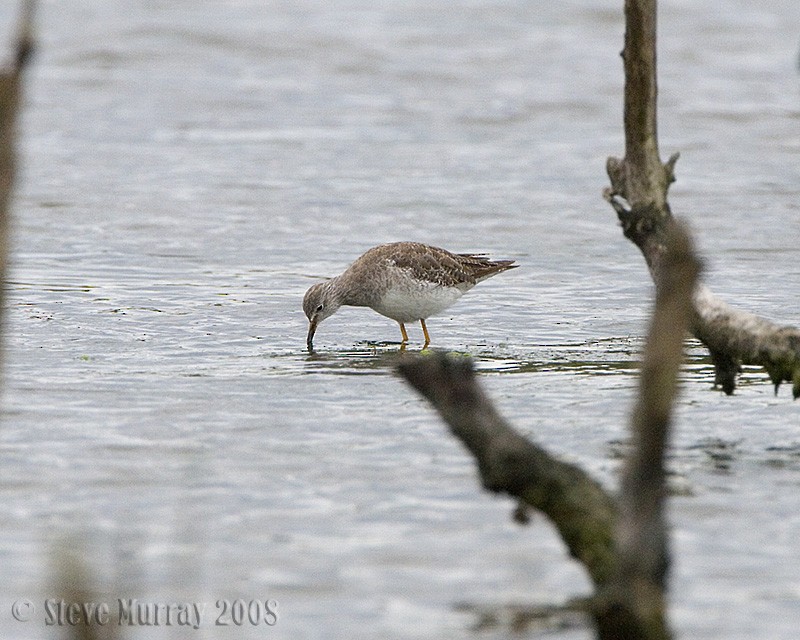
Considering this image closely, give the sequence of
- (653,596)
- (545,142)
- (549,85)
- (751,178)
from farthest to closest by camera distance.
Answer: (549,85)
(545,142)
(751,178)
(653,596)

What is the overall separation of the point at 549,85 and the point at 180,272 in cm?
1069

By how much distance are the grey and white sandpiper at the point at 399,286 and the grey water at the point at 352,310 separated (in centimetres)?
31

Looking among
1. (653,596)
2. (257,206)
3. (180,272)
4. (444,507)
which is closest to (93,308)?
(180,272)

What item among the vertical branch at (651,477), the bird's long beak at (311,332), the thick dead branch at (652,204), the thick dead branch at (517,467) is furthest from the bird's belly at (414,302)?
the vertical branch at (651,477)

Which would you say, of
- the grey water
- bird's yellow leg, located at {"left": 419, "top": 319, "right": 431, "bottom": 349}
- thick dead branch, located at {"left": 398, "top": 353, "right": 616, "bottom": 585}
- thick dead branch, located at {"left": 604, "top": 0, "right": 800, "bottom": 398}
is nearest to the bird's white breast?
bird's yellow leg, located at {"left": 419, "top": 319, "right": 431, "bottom": 349}

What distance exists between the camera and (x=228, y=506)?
261 inches

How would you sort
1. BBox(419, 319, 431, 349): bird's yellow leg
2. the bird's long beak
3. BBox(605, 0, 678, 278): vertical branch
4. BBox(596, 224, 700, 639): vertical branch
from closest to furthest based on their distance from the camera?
BBox(596, 224, 700, 639): vertical branch, BBox(605, 0, 678, 278): vertical branch, the bird's long beak, BBox(419, 319, 431, 349): bird's yellow leg

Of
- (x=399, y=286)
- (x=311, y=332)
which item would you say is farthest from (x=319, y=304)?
(x=399, y=286)

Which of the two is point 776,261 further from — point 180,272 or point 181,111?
point 181,111

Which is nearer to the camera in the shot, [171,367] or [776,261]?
[171,367]

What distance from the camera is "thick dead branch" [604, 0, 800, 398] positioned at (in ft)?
23.2

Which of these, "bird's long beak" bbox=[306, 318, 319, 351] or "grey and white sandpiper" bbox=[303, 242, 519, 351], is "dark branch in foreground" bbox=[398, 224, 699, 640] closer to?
"bird's long beak" bbox=[306, 318, 319, 351]

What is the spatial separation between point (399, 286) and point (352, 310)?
Answer: 1676 mm

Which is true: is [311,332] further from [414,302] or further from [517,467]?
[517,467]
